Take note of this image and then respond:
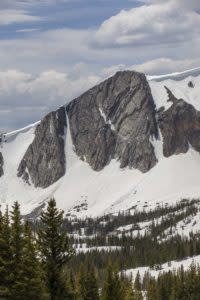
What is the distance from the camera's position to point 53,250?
44.0m

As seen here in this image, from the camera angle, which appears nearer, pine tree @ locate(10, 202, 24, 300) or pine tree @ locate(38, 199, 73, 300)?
pine tree @ locate(10, 202, 24, 300)

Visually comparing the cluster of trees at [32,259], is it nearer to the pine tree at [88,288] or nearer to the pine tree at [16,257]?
the pine tree at [16,257]

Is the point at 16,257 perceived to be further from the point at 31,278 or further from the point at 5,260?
the point at 31,278

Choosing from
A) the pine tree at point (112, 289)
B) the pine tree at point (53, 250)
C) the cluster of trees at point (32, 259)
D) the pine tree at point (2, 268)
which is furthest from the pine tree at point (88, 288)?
the pine tree at point (2, 268)

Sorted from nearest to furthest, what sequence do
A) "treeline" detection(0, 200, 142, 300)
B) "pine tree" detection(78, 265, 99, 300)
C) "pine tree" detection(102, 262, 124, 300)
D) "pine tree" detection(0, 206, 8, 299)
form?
1. "pine tree" detection(0, 206, 8, 299)
2. "treeline" detection(0, 200, 142, 300)
3. "pine tree" detection(102, 262, 124, 300)
4. "pine tree" detection(78, 265, 99, 300)

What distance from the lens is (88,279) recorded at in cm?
8575

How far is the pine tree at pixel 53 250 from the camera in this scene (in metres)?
43.8

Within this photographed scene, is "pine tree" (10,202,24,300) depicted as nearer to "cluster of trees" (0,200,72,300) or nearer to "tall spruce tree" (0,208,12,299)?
"cluster of trees" (0,200,72,300)

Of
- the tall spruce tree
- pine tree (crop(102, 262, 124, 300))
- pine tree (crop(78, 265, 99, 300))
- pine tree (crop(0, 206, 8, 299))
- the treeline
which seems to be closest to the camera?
pine tree (crop(0, 206, 8, 299))

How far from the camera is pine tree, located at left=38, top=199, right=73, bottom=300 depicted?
43.8 meters

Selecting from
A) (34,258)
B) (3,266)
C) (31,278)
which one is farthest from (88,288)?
(3,266)

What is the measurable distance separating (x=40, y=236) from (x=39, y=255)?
1364mm

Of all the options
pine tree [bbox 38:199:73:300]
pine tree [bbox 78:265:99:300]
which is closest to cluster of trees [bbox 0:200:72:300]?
pine tree [bbox 38:199:73:300]

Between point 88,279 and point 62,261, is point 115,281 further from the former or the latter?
point 62,261
